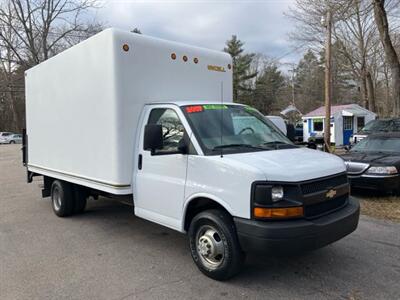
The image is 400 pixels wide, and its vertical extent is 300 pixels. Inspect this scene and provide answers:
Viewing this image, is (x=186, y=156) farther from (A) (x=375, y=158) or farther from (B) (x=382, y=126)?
(B) (x=382, y=126)

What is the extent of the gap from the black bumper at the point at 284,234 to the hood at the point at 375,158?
5262 mm

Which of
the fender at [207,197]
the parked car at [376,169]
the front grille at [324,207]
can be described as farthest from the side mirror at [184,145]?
the parked car at [376,169]

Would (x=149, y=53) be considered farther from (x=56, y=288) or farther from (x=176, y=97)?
(x=56, y=288)

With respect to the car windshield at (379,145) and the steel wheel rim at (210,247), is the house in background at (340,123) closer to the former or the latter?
the car windshield at (379,145)

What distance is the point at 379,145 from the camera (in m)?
10.2

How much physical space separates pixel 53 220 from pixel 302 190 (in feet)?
17.4

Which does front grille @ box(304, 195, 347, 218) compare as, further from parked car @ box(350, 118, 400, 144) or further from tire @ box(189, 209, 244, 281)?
parked car @ box(350, 118, 400, 144)

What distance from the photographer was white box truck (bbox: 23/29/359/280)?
157 inches

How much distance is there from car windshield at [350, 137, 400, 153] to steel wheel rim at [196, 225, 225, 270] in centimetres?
701

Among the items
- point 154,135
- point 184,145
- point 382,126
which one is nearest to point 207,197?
point 184,145

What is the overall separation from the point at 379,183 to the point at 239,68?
5397cm

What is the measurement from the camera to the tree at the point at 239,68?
60969mm

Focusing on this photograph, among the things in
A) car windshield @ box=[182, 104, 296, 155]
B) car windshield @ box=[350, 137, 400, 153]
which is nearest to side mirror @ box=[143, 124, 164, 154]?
car windshield @ box=[182, 104, 296, 155]

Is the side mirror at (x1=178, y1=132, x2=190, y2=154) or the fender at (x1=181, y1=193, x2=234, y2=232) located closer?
the fender at (x1=181, y1=193, x2=234, y2=232)
